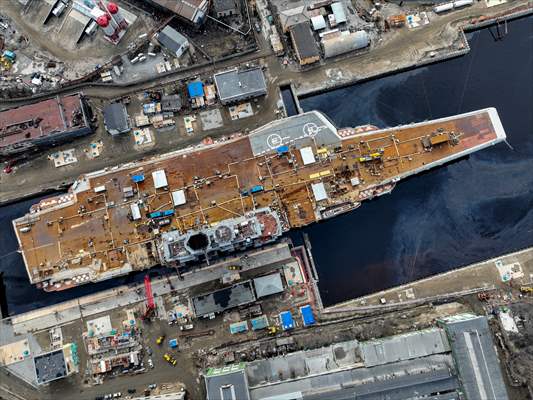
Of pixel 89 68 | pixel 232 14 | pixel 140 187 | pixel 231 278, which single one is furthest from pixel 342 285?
pixel 89 68

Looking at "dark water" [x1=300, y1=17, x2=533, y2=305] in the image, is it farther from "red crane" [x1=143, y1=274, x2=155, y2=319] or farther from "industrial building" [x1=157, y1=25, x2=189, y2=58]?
"red crane" [x1=143, y1=274, x2=155, y2=319]

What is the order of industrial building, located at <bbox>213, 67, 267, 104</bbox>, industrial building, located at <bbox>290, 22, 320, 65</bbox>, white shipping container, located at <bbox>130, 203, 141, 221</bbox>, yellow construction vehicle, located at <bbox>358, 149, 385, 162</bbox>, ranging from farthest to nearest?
industrial building, located at <bbox>290, 22, 320, 65</bbox>
industrial building, located at <bbox>213, 67, 267, 104</bbox>
yellow construction vehicle, located at <bbox>358, 149, 385, 162</bbox>
white shipping container, located at <bbox>130, 203, 141, 221</bbox>

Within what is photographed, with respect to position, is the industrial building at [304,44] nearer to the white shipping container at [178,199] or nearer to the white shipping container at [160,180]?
the white shipping container at [160,180]

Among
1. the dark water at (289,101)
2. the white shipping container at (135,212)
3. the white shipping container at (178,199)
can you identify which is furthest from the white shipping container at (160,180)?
the dark water at (289,101)

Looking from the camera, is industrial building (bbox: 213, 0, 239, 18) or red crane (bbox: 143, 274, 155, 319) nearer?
Result: red crane (bbox: 143, 274, 155, 319)

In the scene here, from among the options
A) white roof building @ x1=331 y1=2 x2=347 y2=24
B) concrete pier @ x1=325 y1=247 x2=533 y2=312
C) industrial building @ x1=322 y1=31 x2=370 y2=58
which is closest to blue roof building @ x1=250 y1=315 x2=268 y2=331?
concrete pier @ x1=325 y1=247 x2=533 y2=312

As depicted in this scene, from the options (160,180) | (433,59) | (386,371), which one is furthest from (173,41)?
(386,371)
